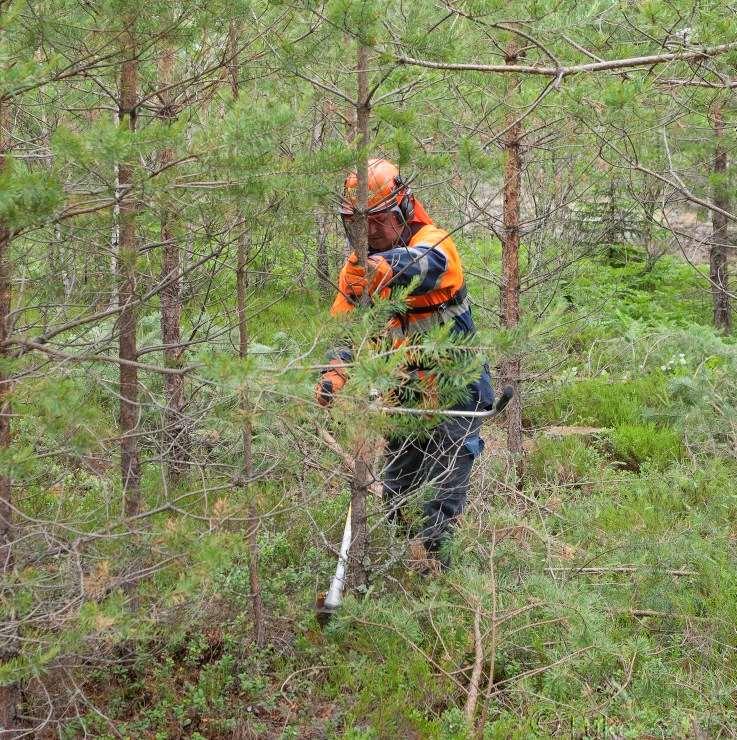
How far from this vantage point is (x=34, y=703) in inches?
148

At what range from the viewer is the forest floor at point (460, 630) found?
3.68 metres

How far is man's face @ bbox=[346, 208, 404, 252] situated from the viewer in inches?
169

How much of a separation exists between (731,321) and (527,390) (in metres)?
5.92

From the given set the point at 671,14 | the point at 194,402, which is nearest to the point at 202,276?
the point at 194,402

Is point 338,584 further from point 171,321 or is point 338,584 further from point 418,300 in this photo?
point 171,321

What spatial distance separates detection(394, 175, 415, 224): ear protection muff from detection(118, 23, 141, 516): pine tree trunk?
1238 mm

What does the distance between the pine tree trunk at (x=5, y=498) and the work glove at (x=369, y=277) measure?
1.49 meters

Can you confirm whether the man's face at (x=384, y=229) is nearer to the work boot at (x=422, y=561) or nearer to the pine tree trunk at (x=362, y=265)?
the pine tree trunk at (x=362, y=265)

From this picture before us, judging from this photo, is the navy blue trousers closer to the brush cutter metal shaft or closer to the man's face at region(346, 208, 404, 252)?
the brush cutter metal shaft

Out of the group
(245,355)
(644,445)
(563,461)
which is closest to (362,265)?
(245,355)

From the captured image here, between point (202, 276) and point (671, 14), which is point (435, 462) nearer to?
point (202, 276)

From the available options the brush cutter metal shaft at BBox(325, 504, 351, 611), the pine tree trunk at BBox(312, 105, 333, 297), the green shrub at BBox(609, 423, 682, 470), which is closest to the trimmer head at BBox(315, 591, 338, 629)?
the brush cutter metal shaft at BBox(325, 504, 351, 611)

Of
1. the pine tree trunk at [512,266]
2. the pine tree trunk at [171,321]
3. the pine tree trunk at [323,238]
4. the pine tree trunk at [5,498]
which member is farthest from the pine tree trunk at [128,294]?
the pine tree trunk at [512,266]

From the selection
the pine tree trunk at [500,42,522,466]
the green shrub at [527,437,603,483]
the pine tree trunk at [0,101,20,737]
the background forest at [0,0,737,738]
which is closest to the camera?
the background forest at [0,0,737,738]
